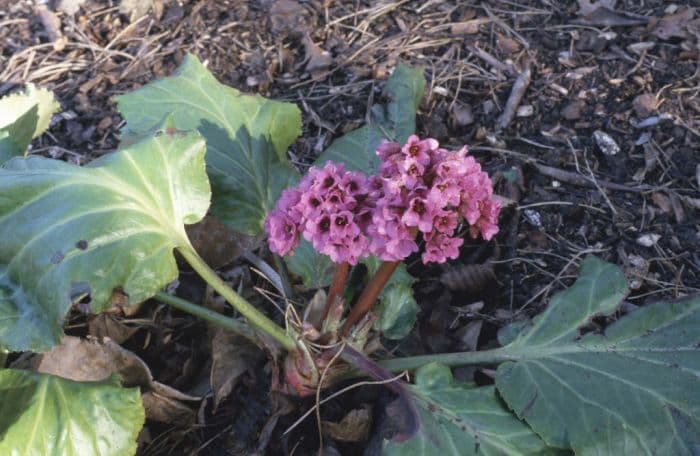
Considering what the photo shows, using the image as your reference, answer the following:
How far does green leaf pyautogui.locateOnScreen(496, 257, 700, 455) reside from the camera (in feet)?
5.46

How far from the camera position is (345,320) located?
1.99 meters

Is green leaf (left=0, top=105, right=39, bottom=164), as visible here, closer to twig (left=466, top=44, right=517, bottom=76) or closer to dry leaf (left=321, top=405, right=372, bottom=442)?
dry leaf (left=321, top=405, right=372, bottom=442)

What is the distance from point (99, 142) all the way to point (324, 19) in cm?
108

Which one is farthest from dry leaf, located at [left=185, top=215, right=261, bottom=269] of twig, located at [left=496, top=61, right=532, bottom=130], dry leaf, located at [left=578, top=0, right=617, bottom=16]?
dry leaf, located at [left=578, top=0, right=617, bottom=16]

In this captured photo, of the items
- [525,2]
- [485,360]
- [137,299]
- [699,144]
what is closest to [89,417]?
[137,299]

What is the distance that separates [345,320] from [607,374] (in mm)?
658

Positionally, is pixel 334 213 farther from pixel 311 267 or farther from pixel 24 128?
pixel 24 128

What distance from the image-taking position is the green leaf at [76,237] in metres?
1.62

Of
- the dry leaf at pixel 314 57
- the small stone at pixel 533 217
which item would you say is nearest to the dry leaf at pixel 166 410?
the small stone at pixel 533 217

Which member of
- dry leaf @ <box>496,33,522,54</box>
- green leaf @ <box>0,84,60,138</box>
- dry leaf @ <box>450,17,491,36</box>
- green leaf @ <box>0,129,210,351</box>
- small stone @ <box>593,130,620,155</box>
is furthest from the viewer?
dry leaf @ <box>450,17,491,36</box>

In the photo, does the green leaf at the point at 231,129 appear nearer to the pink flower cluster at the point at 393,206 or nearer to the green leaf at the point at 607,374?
the pink flower cluster at the point at 393,206

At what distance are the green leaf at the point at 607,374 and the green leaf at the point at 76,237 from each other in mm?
897

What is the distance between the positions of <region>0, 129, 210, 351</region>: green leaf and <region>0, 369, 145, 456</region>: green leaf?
14 cm

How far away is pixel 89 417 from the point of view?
65.4 inches
